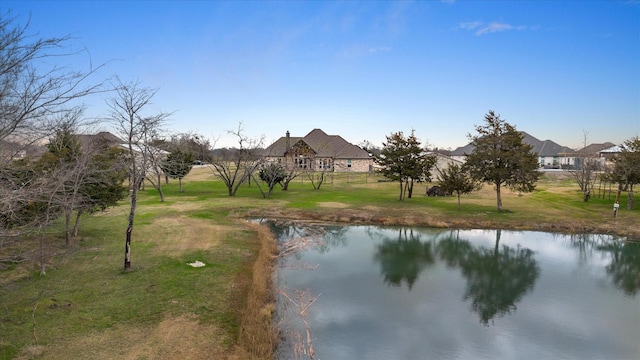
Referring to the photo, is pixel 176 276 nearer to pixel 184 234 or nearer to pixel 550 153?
pixel 184 234

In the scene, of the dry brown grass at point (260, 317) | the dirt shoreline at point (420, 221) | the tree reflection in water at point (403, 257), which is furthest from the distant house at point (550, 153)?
the dry brown grass at point (260, 317)

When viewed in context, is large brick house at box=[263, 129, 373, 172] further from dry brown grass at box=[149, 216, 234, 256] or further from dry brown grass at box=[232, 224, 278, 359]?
dry brown grass at box=[232, 224, 278, 359]

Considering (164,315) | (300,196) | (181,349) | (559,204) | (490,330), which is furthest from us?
(300,196)

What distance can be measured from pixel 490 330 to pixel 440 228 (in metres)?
13.6

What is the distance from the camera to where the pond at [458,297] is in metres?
10.3

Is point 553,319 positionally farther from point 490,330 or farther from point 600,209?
point 600,209

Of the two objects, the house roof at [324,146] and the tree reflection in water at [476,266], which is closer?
the tree reflection in water at [476,266]

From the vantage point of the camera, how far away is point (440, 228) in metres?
24.5

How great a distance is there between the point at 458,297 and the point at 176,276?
32.9 ft

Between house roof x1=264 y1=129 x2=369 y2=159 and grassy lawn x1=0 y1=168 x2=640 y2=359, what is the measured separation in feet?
102

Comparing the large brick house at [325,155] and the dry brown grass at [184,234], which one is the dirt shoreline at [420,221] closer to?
the dry brown grass at [184,234]

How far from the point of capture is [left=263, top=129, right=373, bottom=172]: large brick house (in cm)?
6059

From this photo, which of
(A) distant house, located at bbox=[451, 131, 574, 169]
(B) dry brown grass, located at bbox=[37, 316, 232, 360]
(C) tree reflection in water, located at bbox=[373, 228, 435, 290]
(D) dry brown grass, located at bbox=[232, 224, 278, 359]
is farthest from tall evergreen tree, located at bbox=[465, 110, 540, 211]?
(A) distant house, located at bbox=[451, 131, 574, 169]

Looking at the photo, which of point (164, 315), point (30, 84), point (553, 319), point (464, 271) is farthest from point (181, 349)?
point (464, 271)
